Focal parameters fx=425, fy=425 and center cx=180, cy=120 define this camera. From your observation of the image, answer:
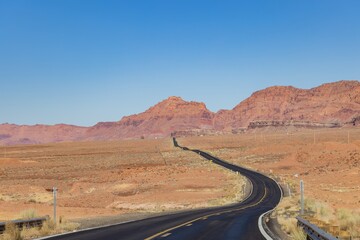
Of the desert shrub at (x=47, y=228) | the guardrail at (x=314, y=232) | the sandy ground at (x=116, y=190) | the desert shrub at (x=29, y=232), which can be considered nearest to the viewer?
the guardrail at (x=314, y=232)

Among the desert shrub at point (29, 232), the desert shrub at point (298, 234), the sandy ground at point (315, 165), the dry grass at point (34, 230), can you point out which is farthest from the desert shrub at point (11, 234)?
the sandy ground at point (315, 165)

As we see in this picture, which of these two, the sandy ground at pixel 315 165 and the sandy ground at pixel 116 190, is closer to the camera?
the sandy ground at pixel 116 190

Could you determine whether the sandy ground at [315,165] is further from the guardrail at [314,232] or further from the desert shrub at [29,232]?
the desert shrub at [29,232]

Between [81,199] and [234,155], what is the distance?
2757 inches

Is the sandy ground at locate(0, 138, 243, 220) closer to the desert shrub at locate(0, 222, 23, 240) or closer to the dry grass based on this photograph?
the dry grass

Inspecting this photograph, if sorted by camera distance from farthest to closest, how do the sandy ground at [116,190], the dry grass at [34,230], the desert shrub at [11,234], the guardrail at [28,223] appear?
the sandy ground at [116,190], the guardrail at [28,223], the dry grass at [34,230], the desert shrub at [11,234]

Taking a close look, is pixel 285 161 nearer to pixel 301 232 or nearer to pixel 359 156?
pixel 359 156

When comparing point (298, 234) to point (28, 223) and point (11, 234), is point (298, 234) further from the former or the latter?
point (28, 223)

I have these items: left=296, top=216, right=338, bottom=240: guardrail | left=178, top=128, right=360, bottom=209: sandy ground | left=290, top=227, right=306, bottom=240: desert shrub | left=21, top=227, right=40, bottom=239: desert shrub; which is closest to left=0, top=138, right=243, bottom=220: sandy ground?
left=178, top=128, right=360, bottom=209: sandy ground

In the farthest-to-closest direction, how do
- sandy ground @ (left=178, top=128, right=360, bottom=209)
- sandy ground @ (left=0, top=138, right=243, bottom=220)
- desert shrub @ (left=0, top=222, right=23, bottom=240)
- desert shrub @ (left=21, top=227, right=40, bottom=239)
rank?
sandy ground @ (left=178, top=128, right=360, bottom=209) < sandy ground @ (left=0, top=138, right=243, bottom=220) < desert shrub @ (left=21, top=227, right=40, bottom=239) < desert shrub @ (left=0, top=222, right=23, bottom=240)

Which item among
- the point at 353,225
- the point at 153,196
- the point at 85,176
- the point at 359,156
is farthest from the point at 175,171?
the point at 353,225

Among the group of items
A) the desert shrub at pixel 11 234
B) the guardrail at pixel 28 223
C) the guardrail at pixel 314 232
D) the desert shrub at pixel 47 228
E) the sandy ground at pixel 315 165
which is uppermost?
the guardrail at pixel 314 232

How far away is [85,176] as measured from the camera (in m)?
68.7

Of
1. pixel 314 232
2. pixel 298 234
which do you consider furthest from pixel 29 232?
pixel 314 232
